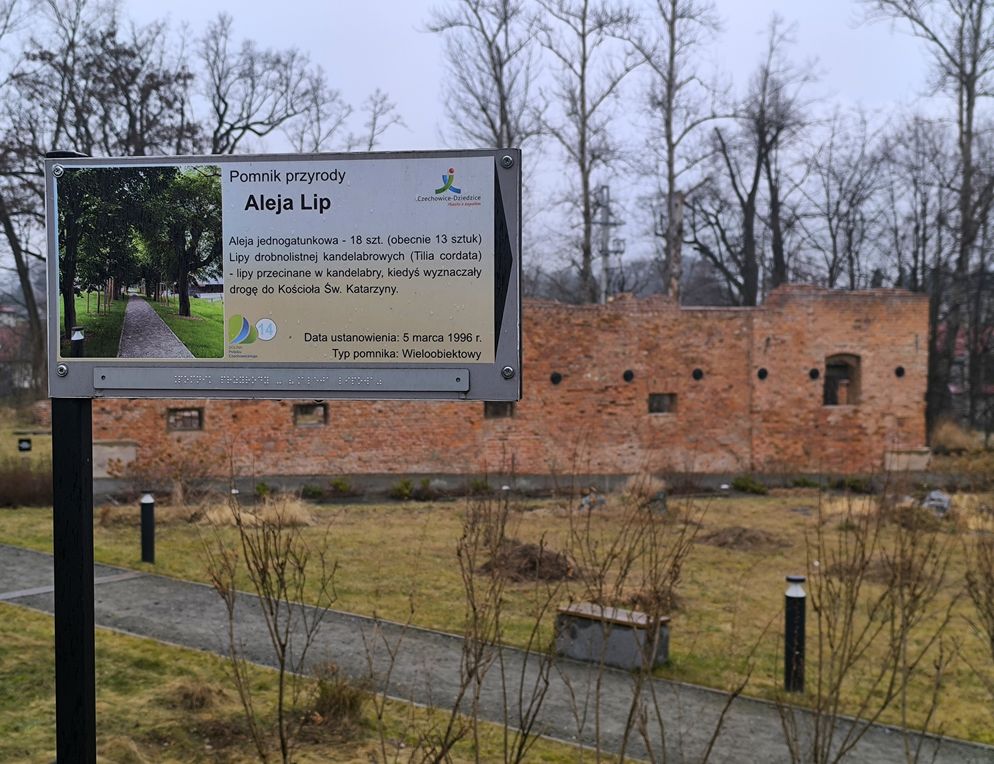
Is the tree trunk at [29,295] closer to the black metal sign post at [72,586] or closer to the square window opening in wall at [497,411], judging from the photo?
the square window opening in wall at [497,411]

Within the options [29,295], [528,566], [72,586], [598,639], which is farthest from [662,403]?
[72,586]

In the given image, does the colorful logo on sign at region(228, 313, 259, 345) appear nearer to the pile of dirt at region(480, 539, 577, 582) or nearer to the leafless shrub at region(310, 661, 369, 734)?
the leafless shrub at region(310, 661, 369, 734)

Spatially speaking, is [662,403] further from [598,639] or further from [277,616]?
[277,616]

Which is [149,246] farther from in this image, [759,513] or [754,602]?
[759,513]

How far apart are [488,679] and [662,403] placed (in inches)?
581

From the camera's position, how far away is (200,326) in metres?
3.41

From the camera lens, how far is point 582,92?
2741cm

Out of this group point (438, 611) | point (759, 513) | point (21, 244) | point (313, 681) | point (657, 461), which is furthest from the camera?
point (21, 244)

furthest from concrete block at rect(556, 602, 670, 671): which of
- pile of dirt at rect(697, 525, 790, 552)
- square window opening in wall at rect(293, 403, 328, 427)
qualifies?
square window opening in wall at rect(293, 403, 328, 427)

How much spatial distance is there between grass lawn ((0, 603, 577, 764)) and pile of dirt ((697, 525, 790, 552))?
23.8 ft

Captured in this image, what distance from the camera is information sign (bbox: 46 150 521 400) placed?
3305 millimetres

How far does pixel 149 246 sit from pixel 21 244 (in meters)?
24.8

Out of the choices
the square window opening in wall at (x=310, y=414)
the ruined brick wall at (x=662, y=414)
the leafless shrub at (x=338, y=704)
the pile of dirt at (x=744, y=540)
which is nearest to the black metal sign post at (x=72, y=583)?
the leafless shrub at (x=338, y=704)

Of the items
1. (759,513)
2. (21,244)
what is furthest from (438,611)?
(21,244)
